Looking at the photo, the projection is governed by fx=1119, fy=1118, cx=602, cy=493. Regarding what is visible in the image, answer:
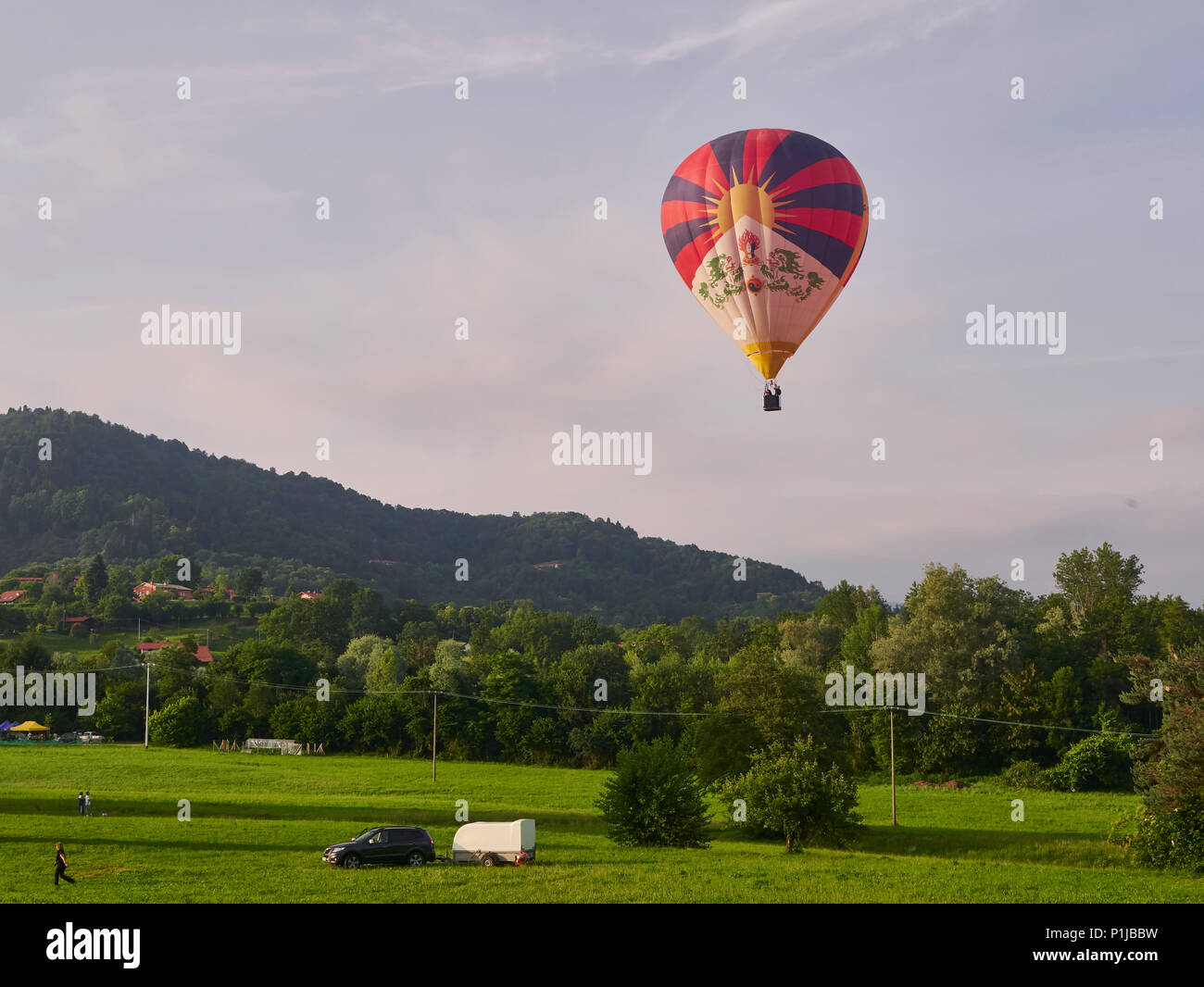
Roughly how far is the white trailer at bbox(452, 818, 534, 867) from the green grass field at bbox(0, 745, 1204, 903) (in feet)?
2.88

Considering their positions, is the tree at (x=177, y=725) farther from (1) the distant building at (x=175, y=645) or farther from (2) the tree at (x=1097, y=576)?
(2) the tree at (x=1097, y=576)

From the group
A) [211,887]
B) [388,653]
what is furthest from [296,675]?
[211,887]

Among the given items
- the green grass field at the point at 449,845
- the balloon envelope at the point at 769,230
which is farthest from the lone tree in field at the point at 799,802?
the balloon envelope at the point at 769,230

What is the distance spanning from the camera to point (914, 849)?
52.8 metres

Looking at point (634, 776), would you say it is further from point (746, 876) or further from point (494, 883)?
point (494, 883)

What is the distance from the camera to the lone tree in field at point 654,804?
158ft

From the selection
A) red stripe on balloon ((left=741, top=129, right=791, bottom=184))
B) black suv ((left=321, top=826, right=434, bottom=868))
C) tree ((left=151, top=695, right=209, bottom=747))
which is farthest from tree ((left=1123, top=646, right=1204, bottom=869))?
tree ((left=151, top=695, right=209, bottom=747))

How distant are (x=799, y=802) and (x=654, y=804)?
6.79m

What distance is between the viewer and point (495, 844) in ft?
132

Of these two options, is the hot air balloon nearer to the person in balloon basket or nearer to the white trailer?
the person in balloon basket

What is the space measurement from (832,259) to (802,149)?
444 centimetres

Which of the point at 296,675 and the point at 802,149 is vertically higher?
the point at 802,149

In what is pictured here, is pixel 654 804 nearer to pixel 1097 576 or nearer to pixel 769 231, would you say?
→ pixel 769 231

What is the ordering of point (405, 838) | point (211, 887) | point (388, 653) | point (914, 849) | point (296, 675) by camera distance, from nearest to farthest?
point (211, 887) → point (405, 838) → point (914, 849) → point (296, 675) → point (388, 653)
